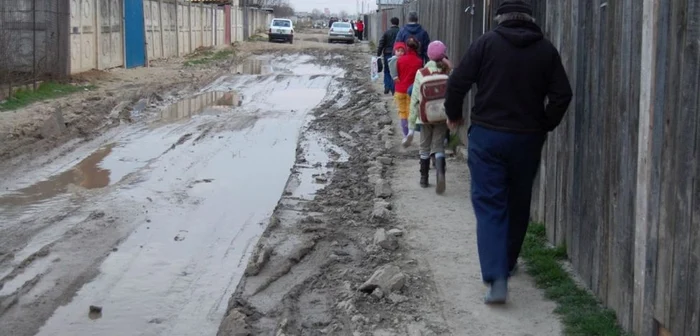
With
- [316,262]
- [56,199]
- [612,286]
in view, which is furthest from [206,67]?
[612,286]

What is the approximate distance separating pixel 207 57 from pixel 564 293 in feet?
105

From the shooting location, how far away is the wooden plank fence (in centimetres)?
426

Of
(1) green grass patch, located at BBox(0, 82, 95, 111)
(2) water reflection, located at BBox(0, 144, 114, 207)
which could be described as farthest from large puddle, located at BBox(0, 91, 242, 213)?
(1) green grass patch, located at BBox(0, 82, 95, 111)

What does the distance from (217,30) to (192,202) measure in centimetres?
3841

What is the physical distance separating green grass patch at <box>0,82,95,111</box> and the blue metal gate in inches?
280

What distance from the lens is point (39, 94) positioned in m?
18.8

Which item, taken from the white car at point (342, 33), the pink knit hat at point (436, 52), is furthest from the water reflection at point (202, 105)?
the white car at point (342, 33)

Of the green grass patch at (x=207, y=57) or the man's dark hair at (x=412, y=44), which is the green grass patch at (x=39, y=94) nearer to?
the man's dark hair at (x=412, y=44)

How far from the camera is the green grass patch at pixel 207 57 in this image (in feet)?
109

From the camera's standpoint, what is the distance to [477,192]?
19.4ft

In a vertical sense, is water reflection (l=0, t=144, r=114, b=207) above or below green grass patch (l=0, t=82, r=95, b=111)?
below

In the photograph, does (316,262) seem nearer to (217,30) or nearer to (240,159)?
(240,159)

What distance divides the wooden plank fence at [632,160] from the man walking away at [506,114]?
12.6 inches

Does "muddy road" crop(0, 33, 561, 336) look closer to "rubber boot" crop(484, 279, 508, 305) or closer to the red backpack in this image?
"rubber boot" crop(484, 279, 508, 305)
